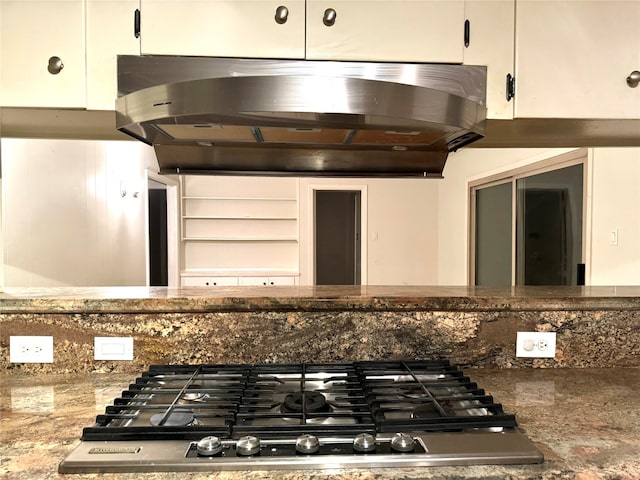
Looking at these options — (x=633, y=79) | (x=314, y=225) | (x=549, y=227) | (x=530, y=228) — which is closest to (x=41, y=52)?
(x=633, y=79)

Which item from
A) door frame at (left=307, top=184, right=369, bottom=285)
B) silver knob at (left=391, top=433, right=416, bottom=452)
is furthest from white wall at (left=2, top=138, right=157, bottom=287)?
door frame at (left=307, top=184, right=369, bottom=285)

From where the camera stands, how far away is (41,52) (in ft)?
3.37

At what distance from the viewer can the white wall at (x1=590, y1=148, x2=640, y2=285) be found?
2.51 metres

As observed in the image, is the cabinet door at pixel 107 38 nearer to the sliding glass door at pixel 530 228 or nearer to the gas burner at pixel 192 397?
the gas burner at pixel 192 397

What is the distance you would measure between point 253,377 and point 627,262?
2.48 metres

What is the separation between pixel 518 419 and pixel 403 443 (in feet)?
1.05

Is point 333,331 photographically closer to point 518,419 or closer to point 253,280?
point 518,419

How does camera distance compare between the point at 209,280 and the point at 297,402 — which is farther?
the point at 209,280

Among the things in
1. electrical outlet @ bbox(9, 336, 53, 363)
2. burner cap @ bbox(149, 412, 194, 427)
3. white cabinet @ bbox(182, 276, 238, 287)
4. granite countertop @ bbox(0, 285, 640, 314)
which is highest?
granite countertop @ bbox(0, 285, 640, 314)

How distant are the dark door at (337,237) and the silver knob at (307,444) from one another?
192 inches

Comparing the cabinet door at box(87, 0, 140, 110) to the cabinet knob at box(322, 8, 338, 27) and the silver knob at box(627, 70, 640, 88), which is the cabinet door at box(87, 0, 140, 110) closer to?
the cabinet knob at box(322, 8, 338, 27)

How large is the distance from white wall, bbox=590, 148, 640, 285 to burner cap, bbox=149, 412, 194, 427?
2.64 metres

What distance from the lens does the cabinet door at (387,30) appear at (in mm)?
1060

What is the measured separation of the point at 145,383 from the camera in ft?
3.35
